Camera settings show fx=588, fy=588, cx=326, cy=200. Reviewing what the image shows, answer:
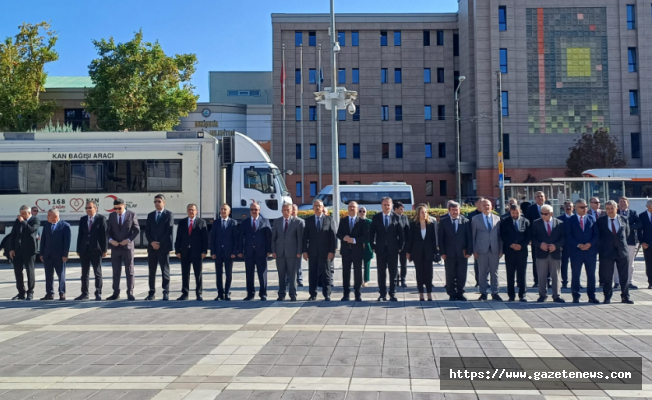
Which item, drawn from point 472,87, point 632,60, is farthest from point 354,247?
A: point 632,60

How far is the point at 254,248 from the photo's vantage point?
11469 mm

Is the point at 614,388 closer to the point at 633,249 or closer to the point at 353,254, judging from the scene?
the point at 353,254

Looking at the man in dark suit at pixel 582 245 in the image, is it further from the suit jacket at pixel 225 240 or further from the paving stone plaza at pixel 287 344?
the suit jacket at pixel 225 240

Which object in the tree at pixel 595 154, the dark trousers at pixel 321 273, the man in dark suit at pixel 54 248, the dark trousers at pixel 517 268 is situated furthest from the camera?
the tree at pixel 595 154

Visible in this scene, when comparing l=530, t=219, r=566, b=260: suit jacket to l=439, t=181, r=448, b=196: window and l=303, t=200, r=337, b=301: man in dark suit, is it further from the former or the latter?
l=439, t=181, r=448, b=196: window

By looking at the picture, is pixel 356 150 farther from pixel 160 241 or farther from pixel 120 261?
pixel 120 261

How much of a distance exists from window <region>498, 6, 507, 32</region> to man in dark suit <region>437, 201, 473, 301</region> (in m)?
40.3

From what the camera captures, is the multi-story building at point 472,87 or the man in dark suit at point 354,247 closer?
the man in dark suit at point 354,247

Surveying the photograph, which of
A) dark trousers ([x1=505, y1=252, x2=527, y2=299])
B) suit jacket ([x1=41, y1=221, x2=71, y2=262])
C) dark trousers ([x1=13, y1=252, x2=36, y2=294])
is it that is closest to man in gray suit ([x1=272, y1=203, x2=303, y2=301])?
dark trousers ([x1=505, y1=252, x2=527, y2=299])

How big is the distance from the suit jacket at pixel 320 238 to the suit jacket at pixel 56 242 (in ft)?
15.7

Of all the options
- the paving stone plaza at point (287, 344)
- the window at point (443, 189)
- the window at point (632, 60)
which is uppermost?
the window at point (632, 60)

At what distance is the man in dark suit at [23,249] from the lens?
11812mm

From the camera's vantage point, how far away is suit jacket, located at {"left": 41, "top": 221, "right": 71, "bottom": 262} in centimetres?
1168

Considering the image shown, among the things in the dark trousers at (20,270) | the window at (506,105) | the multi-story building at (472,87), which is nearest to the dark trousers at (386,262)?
the dark trousers at (20,270)
